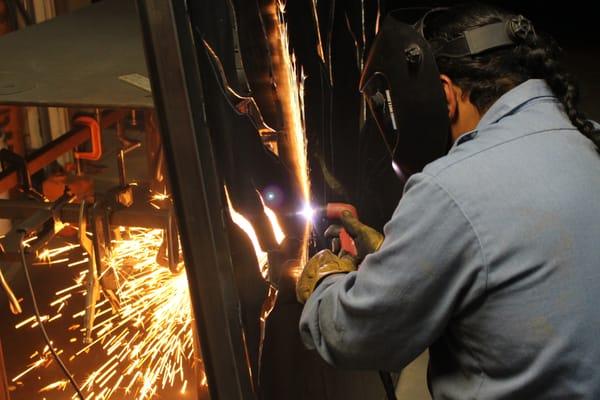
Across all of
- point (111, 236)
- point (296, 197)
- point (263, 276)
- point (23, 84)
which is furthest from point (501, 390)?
point (23, 84)

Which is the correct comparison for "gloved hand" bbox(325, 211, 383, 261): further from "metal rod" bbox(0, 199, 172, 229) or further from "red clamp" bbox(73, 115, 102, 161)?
"red clamp" bbox(73, 115, 102, 161)

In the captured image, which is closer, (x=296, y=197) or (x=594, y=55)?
(x=296, y=197)

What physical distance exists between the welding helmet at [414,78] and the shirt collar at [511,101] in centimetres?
9

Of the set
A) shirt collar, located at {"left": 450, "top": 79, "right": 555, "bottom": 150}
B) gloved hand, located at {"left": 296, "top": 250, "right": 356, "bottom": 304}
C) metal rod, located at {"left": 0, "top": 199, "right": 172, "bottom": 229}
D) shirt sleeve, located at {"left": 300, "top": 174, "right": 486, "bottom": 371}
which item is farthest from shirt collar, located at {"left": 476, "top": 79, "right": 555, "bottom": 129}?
metal rod, located at {"left": 0, "top": 199, "right": 172, "bottom": 229}

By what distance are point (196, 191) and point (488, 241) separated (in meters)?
0.46

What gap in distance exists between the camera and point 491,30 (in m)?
1.21

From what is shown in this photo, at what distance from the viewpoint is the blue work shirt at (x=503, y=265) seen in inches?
40.3

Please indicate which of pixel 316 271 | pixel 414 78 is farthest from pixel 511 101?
pixel 316 271

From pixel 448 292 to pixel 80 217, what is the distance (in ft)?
2.80

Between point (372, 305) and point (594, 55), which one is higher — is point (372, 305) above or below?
below

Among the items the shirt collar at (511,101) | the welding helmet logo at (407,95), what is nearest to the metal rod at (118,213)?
the welding helmet logo at (407,95)

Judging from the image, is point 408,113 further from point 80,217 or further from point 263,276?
point 80,217

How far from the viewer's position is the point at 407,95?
1.30 meters

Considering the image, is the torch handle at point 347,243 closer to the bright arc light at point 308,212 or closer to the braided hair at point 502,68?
the bright arc light at point 308,212
